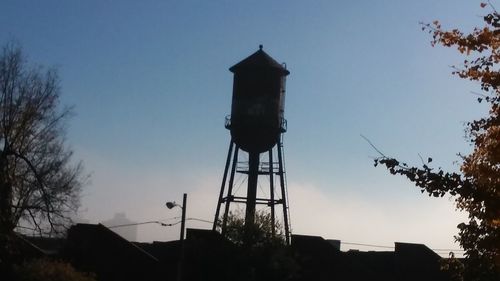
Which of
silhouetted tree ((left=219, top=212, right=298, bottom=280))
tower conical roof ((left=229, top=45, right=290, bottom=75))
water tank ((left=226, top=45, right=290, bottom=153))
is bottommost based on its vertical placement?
silhouetted tree ((left=219, top=212, right=298, bottom=280))

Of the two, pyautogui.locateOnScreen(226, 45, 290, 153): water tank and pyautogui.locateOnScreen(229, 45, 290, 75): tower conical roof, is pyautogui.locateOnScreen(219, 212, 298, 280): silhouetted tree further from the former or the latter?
pyautogui.locateOnScreen(229, 45, 290, 75): tower conical roof

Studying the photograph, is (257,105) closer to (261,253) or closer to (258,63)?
(258,63)

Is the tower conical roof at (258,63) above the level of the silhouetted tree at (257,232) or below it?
above

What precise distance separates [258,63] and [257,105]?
107 inches

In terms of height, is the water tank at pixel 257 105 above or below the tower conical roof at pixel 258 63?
below

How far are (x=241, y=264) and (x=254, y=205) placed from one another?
14.0 ft

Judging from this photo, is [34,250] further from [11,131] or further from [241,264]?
[241,264]

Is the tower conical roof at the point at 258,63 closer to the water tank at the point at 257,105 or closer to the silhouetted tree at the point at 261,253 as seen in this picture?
the water tank at the point at 257,105

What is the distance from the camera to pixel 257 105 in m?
46.2

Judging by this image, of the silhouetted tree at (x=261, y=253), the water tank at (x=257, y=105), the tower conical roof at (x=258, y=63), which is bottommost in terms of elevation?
the silhouetted tree at (x=261, y=253)

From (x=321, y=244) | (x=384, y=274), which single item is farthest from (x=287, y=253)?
(x=384, y=274)

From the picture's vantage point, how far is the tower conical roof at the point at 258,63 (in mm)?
47062

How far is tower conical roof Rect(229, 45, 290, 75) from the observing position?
4706cm

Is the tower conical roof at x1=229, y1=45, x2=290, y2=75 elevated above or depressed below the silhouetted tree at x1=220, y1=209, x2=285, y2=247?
above
